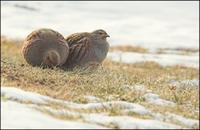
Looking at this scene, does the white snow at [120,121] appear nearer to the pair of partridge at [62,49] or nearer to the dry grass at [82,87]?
the dry grass at [82,87]

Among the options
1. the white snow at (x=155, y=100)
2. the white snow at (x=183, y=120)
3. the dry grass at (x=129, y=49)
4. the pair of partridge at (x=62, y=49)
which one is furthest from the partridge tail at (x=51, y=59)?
the dry grass at (x=129, y=49)

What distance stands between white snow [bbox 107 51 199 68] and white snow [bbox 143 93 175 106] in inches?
407

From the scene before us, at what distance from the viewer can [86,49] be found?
10.1m

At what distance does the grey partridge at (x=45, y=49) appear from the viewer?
9602mm

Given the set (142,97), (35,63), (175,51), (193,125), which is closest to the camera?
(193,125)

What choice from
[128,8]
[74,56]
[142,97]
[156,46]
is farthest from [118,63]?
[128,8]

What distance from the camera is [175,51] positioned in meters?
22.0

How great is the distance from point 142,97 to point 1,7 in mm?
23166

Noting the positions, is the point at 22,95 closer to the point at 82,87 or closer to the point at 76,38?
the point at 82,87

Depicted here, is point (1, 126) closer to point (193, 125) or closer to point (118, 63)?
point (193, 125)

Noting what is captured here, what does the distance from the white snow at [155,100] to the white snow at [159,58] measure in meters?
10.3

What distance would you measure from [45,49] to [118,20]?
777 inches

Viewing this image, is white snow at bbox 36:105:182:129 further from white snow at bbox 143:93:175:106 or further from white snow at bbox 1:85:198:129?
white snow at bbox 143:93:175:106

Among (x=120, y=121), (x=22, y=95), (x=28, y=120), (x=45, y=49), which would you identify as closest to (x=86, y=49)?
(x=45, y=49)
